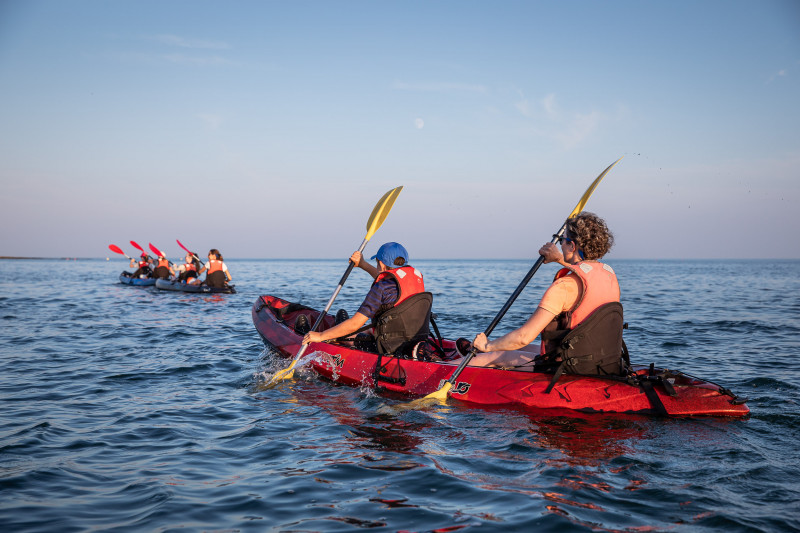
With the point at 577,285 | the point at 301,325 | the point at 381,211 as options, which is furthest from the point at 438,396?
the point at 381,211

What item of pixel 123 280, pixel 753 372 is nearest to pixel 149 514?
pixel 753 372

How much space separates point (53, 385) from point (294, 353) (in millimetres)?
3100

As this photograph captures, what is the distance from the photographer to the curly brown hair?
522 centimetres

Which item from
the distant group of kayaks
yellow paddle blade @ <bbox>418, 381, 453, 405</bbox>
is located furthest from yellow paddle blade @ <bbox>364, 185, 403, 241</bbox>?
the distant group of kayaks

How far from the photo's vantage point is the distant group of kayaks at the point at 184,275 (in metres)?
20.8

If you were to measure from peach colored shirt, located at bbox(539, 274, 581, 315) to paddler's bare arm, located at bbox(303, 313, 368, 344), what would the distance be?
2.50 m

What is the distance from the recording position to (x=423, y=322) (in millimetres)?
7066

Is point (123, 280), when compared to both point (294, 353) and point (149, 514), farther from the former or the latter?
point (149, 514)

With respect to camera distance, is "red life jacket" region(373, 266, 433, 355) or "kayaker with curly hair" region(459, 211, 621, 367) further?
"red life jacket" region(373, 266, 433, 355)

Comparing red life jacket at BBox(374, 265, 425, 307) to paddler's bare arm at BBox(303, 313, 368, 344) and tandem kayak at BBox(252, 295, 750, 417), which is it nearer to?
paddler's bare arm at BBox(303, 313, 368, 344)

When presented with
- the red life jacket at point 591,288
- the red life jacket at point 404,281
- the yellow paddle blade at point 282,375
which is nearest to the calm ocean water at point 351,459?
the yellow paddle blade at point 282,375

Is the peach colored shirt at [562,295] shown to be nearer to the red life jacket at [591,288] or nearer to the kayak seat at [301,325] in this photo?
the red life jacket at [591,288]

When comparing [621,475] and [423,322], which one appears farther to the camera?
[423,322]

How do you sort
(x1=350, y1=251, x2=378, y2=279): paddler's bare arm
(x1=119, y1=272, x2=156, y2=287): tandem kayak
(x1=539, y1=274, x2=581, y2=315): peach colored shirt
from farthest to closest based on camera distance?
(x1=119, y1=272, x2=156, y2=287): tandem kayak, (x1=350, y1=251, x2=378, y2=279): paddler's bare arm, (x1=539, y1=274, x2=581, y2=315): peach colored shirt
